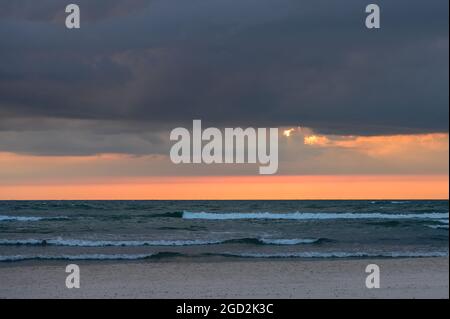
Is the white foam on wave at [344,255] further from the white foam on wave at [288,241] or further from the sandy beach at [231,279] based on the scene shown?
the white foam on wave at [288,241]

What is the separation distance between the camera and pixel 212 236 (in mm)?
34344

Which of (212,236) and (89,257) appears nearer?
(89,257)

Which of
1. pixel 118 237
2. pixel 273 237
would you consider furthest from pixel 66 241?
pixel 273 237

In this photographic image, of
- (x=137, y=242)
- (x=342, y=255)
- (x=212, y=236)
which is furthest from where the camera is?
(x=212, y=236)

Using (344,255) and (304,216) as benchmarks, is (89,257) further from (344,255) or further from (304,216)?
(304,216)

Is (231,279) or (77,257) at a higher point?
(77,257)

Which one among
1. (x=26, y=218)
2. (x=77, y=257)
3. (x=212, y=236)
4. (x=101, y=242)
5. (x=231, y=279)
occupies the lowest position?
(x=231, y=279)

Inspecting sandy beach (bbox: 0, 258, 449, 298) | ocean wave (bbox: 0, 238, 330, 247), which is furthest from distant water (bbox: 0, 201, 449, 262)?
sandy beach (bbox: 0, 258, 449, 298)

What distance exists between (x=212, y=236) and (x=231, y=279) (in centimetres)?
1536

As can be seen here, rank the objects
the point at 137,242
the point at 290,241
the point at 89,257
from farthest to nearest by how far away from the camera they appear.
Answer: the point at 290,241 → the point at 137,242 → the point at 89,257

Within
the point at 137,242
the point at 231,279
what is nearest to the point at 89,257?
the point at 137,242
